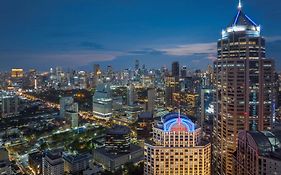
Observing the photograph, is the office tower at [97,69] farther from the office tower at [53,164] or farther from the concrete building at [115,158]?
the office tower at [53,164]

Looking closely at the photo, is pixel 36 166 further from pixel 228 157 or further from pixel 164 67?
pixel 164 67

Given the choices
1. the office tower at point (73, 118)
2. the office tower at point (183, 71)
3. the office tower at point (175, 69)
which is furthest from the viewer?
the office tower at point (183, 71)

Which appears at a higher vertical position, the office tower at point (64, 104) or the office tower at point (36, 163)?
the office tower at point (64, 104)

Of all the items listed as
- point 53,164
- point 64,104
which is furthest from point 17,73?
point 53,164

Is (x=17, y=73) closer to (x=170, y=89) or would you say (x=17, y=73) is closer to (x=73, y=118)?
(x=170, y=89)

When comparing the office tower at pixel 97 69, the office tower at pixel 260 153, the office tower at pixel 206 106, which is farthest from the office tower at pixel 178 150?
the office tower at pixel 97 69

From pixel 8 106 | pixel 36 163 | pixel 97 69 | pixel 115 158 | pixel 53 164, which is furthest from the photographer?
pixel 97 69

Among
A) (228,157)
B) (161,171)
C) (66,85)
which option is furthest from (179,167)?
(66,85)
